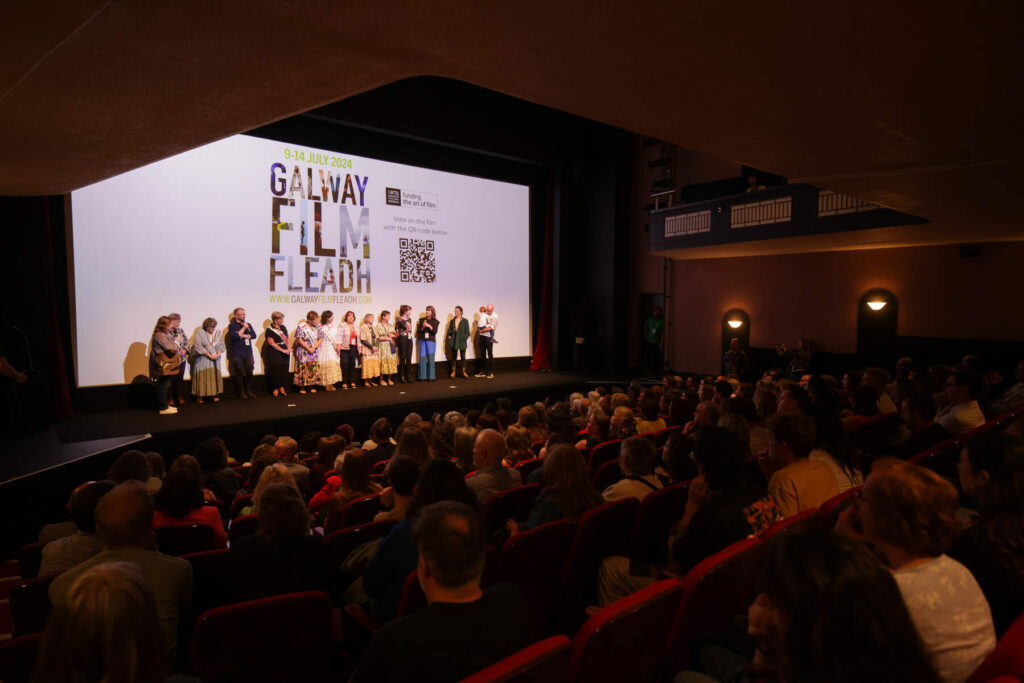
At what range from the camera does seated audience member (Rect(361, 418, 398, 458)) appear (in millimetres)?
4344

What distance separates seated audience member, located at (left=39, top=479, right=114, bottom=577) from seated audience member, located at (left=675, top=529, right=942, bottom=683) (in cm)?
238

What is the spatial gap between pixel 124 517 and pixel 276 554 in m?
0.49

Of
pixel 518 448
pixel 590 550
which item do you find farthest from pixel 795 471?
pixel 518 448

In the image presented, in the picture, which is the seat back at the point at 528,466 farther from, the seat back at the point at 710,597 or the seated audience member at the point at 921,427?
the seated audience member at the point at 921,427

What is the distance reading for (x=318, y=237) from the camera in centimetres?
874

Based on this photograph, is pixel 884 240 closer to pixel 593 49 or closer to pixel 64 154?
pixel 593 49

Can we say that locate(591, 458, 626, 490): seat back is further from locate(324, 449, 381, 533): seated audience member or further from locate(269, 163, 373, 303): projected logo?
locate(269, 163, 373, 303): projected logo

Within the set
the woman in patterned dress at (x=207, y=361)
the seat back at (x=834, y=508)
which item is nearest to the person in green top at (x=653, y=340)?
the woman in patterned dress at (x=207, y=361)

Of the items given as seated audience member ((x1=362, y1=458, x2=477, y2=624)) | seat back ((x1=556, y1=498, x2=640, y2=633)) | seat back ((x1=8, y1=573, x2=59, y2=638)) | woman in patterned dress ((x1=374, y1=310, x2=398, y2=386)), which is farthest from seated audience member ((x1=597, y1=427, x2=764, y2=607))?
woman in patterned dress ((x1=374, y1=310, x2=398, y2=386))

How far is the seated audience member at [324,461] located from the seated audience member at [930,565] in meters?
3.15

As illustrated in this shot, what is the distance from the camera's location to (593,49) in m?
2.31

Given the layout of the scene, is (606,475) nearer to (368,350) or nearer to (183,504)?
(183,504)

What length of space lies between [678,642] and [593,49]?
218 cm

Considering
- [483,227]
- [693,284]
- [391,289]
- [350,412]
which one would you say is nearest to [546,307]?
[483,227]
